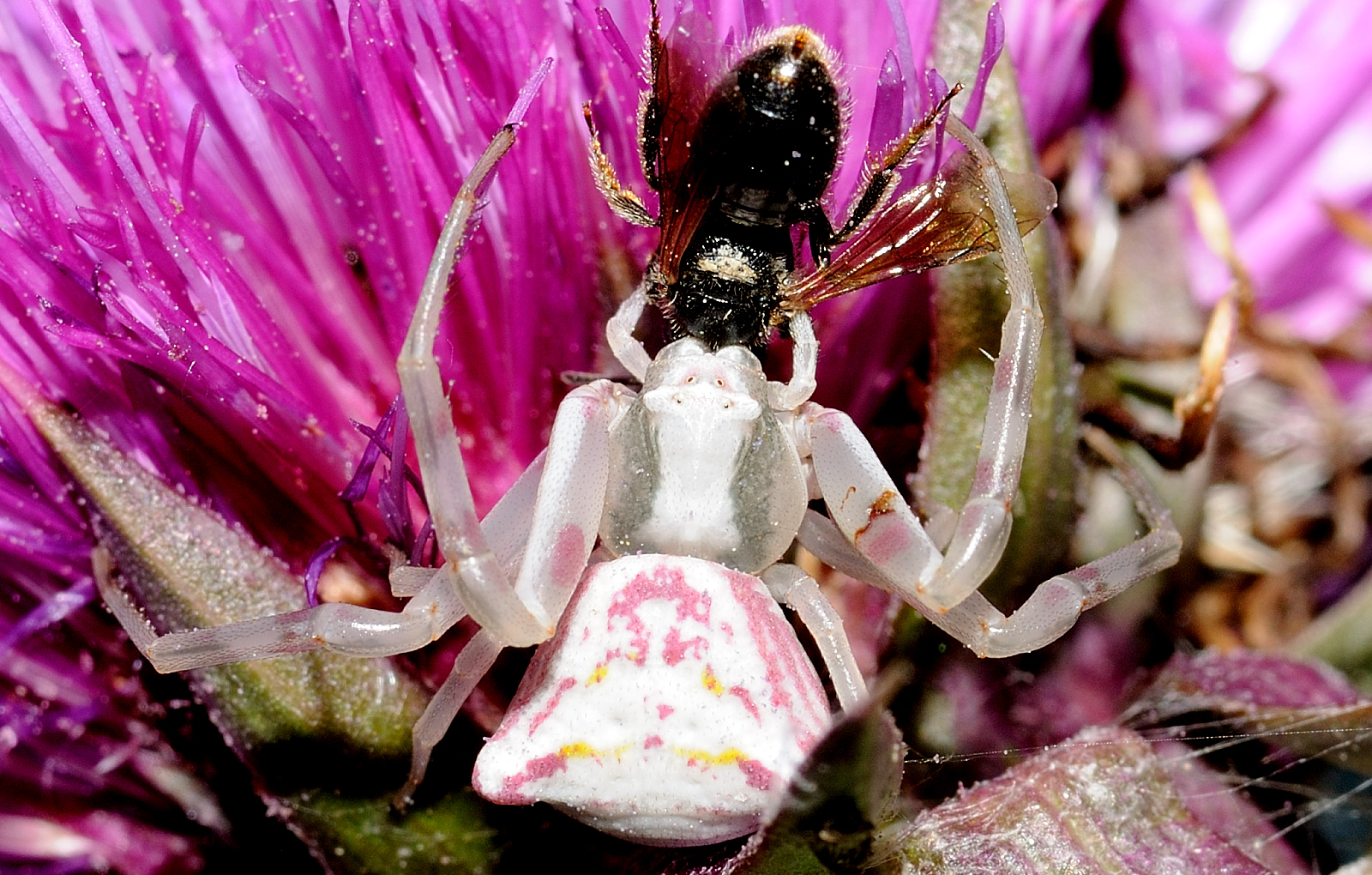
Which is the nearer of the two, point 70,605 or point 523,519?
point 523,519

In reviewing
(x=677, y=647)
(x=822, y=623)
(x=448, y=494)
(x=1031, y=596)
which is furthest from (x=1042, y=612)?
(x=448, y=494)

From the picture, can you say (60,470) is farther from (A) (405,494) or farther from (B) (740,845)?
(B) (740,845)

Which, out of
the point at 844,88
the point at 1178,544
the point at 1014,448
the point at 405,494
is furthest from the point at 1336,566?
the point at 405,494

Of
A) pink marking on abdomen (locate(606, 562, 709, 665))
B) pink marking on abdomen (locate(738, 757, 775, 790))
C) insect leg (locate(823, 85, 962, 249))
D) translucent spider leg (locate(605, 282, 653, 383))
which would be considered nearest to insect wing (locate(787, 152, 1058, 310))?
insect leg (locate(823, 85, 962, 249))

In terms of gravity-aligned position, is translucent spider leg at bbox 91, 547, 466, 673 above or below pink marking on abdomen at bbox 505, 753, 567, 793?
above

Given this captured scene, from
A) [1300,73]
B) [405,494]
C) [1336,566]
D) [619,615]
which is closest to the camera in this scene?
[619,615]

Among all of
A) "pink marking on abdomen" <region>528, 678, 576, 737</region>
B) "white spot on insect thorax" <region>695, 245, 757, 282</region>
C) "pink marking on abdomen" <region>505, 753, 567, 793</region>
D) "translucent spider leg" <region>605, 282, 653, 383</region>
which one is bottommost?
"pink marking on abdomen" <region>505, 753, 567, 793</region>

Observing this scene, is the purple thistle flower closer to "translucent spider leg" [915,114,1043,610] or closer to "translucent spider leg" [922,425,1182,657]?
"translucent spider leg" [915,114,1043,610]
